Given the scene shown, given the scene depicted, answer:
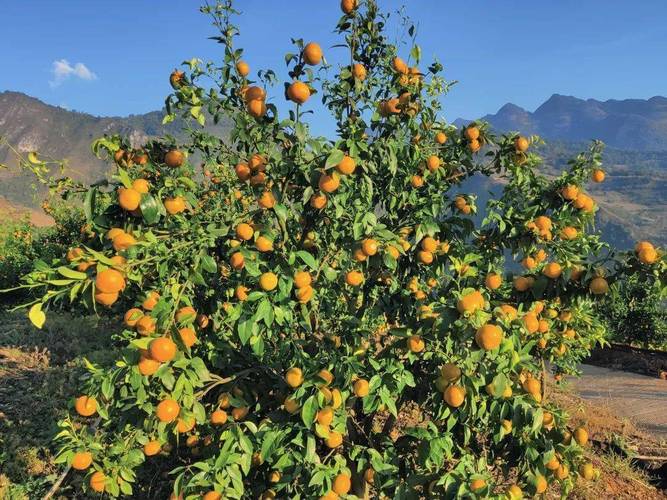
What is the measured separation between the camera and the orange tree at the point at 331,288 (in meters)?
1.75

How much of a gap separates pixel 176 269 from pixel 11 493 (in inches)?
106

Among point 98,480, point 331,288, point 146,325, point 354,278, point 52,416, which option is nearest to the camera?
point 146,325

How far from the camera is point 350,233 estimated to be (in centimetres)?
236

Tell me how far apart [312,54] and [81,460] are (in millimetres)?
1993

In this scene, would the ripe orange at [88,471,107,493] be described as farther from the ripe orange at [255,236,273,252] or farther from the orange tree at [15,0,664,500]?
the ripe orange at [255,236,273,252]

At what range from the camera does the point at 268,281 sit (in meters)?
1.79

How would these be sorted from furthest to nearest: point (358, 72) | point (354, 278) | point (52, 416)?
point (52, 416), point (358, 72), point (354, 278)

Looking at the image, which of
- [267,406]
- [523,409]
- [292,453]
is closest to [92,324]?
[267,406]

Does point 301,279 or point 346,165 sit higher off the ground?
point 346,165

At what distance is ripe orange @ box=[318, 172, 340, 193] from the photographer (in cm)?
184

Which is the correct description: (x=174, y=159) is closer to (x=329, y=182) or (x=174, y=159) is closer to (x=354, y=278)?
(x=329, y=182)

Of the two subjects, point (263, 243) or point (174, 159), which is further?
point (174, 159)

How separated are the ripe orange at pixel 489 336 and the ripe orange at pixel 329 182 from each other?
78cm

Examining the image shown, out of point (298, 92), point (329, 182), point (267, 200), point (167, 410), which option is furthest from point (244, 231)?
point (167, 410)
